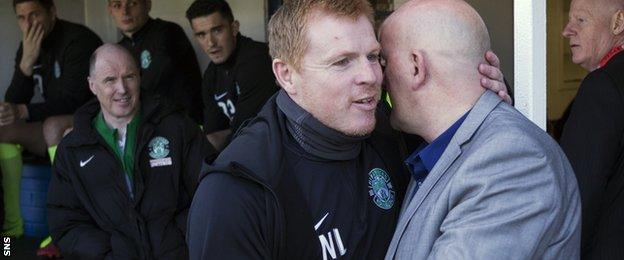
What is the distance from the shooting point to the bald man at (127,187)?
436 cm

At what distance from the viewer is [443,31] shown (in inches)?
80.7

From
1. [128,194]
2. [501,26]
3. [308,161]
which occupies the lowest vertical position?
[128,194]

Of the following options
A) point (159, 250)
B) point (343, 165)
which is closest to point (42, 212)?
point (159, 250)

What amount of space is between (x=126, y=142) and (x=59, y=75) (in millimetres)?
2058

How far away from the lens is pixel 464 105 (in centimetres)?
206

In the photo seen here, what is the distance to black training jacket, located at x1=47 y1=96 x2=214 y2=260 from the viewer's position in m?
4.36

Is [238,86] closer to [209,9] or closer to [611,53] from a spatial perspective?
[209,9]

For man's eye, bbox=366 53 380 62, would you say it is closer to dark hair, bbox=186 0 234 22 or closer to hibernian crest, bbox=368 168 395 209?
hibernian crest, bbox=368 168 395 209

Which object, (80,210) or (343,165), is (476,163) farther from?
(80,210)

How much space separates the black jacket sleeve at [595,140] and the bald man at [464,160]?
1090 millimetres

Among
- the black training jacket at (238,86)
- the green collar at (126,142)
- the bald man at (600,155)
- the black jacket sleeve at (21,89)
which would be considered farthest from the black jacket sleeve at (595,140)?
the black jacket sleeve at (21,89)

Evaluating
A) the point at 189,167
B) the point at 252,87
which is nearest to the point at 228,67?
the point at 252,87

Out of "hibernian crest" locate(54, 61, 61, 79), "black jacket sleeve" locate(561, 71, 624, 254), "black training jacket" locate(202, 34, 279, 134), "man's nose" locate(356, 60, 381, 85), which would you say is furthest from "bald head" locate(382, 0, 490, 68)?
"hibernian crest" locate(54, 61, 61, 79)

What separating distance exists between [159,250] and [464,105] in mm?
2640
